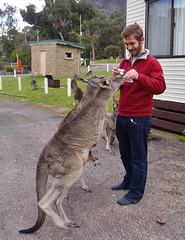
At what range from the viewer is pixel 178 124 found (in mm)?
7285

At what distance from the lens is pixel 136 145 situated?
3.56 metres

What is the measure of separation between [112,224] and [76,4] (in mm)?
58442

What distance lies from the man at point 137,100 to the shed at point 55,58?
866 inches

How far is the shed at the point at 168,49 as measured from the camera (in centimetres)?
759

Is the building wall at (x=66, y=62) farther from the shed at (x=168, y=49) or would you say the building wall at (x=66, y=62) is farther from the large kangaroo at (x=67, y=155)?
the large kangaroo at (x=67, y=155)

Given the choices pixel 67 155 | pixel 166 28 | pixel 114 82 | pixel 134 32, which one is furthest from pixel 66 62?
pixel 67 155

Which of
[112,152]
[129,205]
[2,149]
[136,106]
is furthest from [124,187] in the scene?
[2,149]

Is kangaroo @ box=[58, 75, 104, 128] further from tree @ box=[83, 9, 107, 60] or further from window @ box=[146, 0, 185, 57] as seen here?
tree @ box=[83, 9, 107, 60]

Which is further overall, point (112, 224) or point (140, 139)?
point (140, 139)

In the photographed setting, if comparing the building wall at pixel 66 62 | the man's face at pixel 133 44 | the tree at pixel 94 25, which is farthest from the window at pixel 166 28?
the tree at pixel 94 25

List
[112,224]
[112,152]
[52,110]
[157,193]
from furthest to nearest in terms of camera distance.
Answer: [52,110] < [112,152] < [157,193] < [112,224]

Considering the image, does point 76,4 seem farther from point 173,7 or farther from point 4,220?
point 4,220

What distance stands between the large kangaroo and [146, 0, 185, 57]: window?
18.1 ft

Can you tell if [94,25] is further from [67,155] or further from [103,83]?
[67,155]
